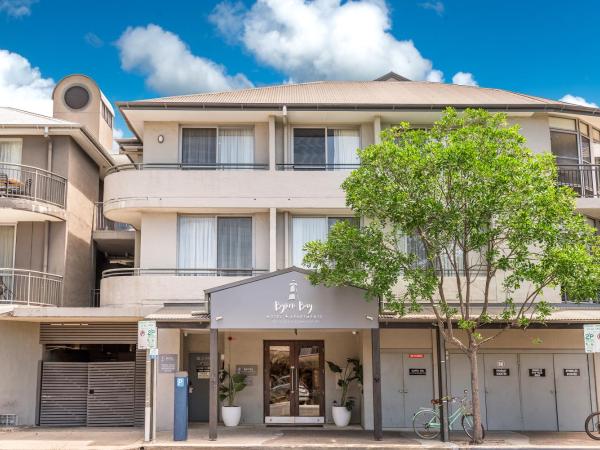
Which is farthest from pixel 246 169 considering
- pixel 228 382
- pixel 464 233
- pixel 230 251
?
pixel 464 233

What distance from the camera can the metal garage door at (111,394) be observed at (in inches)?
858

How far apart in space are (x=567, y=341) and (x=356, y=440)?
23.4ft

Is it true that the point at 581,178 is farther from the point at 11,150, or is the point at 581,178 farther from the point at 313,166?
the point at 11,150

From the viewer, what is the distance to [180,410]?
17969mm

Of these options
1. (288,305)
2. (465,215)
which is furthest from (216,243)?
(465,215)

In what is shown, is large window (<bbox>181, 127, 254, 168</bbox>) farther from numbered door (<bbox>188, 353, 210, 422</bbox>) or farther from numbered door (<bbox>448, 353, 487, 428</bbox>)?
numbered door (<bbox>448, 353, 487, 428</bbox>)

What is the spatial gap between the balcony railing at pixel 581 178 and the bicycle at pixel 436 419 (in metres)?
7.64

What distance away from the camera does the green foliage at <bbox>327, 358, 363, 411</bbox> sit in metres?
21.0

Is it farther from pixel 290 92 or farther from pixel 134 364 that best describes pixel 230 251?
pixel 290 92

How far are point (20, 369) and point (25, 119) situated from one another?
8024mm

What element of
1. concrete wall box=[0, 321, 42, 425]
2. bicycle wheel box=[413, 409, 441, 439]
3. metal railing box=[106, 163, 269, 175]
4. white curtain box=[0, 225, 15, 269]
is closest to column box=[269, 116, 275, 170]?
metal railing box=[106, 163, 269, 175]

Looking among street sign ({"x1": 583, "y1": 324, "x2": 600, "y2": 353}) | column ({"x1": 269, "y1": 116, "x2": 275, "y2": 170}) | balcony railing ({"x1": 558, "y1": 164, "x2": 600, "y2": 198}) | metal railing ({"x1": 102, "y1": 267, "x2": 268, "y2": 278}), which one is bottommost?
street sign ({"x1": 583, "y1": 324, "x2": 600, "y2": 353})

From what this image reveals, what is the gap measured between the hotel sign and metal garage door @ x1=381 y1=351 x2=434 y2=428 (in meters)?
3.12

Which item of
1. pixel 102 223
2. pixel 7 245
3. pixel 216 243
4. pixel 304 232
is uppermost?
pixel 102 223
